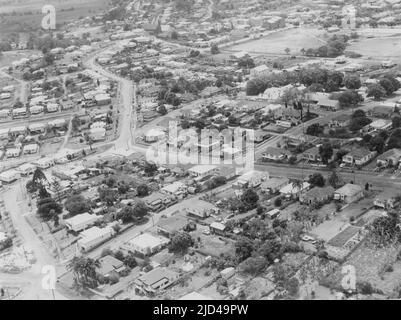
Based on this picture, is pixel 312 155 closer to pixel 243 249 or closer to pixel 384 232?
pixel 384 232

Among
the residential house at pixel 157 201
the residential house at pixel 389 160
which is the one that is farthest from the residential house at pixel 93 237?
the residential house at pixel 389 160

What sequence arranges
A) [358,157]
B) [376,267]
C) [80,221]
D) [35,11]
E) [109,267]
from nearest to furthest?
[376,267], [109,267], [80,221], [358,157], [35,11]

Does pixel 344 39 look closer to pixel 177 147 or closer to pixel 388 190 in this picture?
pixel 177 147

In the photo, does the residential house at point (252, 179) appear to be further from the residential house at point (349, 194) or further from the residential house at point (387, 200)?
→ the residential house at point (387, 200)

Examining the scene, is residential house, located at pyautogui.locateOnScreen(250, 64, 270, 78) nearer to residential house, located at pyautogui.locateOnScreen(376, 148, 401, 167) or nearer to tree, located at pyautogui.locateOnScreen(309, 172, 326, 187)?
residential house, located at pyautogui.locateOnScreen(376, 148, 401, 167)

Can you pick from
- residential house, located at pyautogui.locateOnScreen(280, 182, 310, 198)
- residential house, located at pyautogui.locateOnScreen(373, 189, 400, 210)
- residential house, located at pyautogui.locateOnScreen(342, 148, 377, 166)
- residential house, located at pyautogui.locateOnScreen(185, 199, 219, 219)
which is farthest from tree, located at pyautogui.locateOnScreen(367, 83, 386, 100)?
residential house, located at pyautogui.locateOnScreen(185, 199, 219, 219)

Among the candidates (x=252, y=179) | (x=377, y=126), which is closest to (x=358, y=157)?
(x=377, y=126)

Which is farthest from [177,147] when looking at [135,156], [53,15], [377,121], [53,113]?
[53,15]
